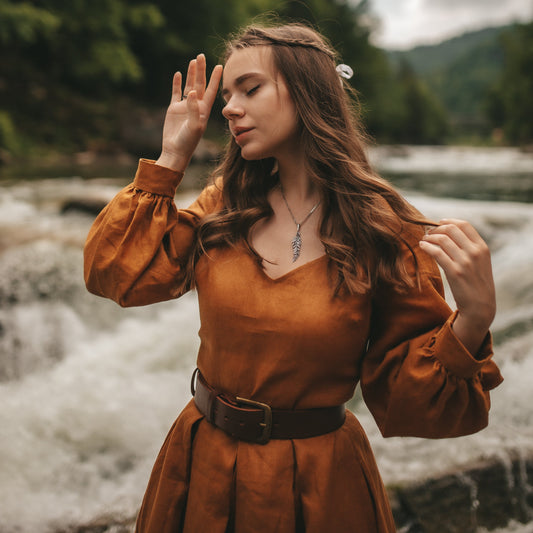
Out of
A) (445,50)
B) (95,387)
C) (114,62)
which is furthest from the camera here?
(445,50)

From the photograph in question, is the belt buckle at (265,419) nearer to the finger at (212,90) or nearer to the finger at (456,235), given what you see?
the finger at (456,235)

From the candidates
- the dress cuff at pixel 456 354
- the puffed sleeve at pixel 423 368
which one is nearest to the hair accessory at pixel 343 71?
the puffed sleeve at pixel 423 368

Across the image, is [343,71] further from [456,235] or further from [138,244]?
[138,244]

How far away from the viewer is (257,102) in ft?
4.60

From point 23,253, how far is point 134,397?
8.09ft

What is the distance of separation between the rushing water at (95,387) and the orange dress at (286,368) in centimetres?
160

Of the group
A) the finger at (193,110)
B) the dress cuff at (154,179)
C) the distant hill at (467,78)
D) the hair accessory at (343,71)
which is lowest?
the distant hill at (467,78)

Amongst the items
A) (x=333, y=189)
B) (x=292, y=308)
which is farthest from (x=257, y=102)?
(x=292, y=308)

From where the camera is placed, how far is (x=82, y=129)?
17.2 metres

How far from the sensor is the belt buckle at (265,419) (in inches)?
53.7

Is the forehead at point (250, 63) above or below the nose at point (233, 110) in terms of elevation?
above

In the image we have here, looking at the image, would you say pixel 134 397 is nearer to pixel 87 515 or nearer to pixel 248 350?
Result: pixel 87 515

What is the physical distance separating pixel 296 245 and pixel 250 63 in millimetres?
511

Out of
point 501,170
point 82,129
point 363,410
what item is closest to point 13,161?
point 82,129
